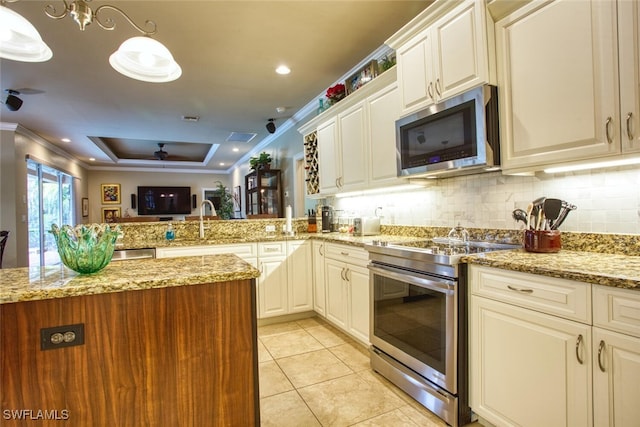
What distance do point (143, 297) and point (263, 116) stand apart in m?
4.35

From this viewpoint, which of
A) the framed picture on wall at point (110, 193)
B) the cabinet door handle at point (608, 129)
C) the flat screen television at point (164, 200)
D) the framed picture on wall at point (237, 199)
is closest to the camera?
the cabinet door handle at point (608, 129)

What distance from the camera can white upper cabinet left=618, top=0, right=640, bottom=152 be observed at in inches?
50.9

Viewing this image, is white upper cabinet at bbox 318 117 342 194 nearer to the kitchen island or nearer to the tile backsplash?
the tile backsplash

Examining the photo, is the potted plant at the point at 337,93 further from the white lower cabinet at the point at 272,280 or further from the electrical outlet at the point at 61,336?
the electrical outlet at the point at 61,336

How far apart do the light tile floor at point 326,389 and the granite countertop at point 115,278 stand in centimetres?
106

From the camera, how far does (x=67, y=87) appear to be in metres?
3.81

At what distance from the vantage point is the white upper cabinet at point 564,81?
135cm

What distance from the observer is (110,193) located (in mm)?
9688

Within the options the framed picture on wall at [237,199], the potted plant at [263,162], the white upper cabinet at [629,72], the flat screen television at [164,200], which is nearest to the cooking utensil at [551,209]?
the white upper cabinet at [629,72]

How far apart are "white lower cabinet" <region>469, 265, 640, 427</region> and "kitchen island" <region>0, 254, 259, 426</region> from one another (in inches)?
43.5

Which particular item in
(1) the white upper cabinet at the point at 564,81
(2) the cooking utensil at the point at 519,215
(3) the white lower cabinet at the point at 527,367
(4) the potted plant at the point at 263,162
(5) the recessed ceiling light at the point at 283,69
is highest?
(5) the recessed ceiling light at the point at 283,69

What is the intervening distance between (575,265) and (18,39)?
97.2 inches

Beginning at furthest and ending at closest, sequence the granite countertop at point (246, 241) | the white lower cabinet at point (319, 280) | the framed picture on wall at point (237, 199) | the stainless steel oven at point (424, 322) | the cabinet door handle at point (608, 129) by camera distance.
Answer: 1. the framed picture on wall at point (237, 199)
2. the white lower cabinet at point (319, 280)
3. the granite countertop at point (246, 241)
4. the stainless steel oven at point (424, 322)
5. the cabinet door handle at point (608, 129)

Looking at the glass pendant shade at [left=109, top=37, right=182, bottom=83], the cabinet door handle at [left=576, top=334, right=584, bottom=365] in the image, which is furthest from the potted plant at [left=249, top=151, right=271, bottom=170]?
the cabinet door handle at [left=576, top=334, right=584, bottom=365]
